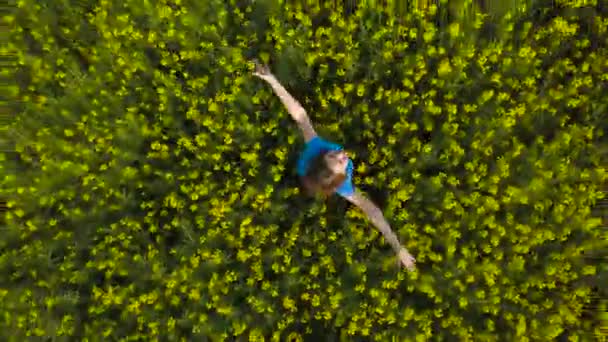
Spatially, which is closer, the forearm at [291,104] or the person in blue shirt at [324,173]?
the person in blue shirt at [324,173]

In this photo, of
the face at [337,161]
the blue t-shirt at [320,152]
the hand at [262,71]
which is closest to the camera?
the face at [337,161]

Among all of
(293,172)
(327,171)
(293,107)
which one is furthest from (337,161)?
(293,172)

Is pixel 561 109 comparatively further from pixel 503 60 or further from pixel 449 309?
pixel 449 309

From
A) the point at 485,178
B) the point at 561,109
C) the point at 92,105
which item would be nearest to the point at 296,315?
the point at 485,178

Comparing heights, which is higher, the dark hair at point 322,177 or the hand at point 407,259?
the dark hair at point 322,177

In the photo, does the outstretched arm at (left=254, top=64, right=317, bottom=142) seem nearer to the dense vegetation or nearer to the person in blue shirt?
the person in blue shirt

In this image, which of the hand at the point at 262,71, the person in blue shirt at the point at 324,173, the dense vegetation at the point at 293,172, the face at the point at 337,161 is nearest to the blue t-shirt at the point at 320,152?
the person in blue shirt at the point at 324,173

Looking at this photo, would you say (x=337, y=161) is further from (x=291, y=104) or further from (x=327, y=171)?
(x=291, y=104)

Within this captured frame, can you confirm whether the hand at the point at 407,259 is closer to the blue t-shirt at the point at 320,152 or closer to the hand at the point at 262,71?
the blue t-shirt at the point at 320,152
